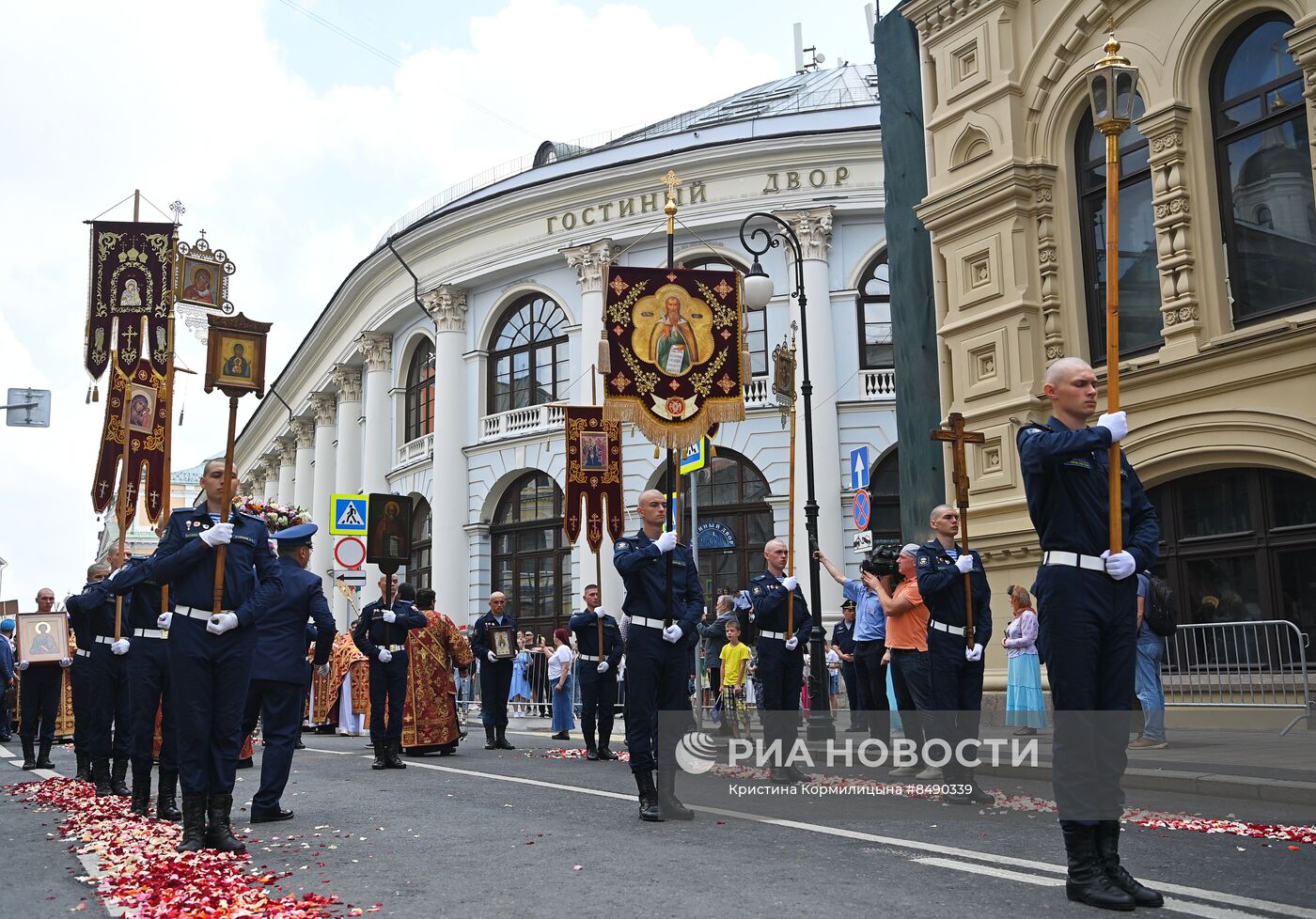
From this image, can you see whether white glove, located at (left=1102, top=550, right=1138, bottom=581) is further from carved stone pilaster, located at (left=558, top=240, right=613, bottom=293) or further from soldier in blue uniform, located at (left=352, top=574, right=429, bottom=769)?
carved stone pilaster, located at (left=558, top=240, right=613, bottom=293)

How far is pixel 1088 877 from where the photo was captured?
5109 millimetres

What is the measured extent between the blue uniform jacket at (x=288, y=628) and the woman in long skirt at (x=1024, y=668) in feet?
25.4

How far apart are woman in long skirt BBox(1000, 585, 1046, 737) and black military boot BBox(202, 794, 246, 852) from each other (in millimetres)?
9161

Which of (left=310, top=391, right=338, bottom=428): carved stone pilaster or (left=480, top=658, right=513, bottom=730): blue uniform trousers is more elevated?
(left=310, top=391, right=338, bottom=428): carved stone pilaster

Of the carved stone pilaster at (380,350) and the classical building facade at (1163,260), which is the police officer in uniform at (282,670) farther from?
the carved stone pilaster at (380,350)

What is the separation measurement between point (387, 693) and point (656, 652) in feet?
19.1

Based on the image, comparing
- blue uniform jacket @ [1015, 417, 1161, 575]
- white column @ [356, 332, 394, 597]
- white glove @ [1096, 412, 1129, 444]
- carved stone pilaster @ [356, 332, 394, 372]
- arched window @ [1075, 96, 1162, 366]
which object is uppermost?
carved stone pilaster @ [356, 332, 394, 372]

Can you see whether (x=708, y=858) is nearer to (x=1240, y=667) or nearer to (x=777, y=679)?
(x=777, y=679)

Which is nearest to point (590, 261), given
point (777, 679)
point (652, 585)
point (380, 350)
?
point (380, 350)

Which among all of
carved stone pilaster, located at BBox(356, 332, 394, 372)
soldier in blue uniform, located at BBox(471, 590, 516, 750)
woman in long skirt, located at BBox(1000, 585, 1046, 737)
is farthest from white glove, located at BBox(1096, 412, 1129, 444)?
carved stone pilaster, located at BBox(356, 332, 394, 372)

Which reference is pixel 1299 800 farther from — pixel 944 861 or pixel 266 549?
pixel 266 549

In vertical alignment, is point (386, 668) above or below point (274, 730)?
above

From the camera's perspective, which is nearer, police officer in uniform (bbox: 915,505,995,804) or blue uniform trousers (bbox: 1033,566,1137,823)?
blue uniform trousers (bbox: 1033,566,1137,823)

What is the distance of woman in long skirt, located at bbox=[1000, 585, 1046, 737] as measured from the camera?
14.0m
